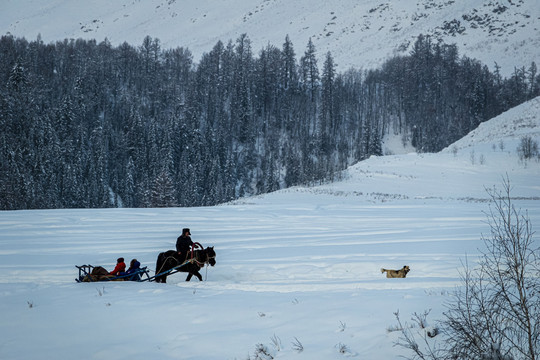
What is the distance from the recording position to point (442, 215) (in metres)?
21.2

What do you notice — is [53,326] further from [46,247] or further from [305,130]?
[305,130]

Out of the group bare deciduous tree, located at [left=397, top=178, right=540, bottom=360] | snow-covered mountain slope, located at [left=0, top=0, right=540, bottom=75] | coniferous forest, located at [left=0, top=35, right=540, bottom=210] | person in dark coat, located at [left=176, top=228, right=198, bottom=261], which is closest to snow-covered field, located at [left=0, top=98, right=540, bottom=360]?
bare deciduous tree, located at [left=397, top=178, right=540, bottom=360]

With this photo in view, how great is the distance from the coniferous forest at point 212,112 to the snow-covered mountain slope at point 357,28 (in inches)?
651

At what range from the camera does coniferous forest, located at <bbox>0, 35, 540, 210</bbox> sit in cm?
6700

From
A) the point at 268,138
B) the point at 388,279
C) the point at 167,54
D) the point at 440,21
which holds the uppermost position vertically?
the point at 440,21

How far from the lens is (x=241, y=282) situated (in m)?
10.2

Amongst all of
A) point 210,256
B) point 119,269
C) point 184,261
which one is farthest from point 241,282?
point 119,269

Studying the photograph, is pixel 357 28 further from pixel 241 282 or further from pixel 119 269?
pixel 119 269

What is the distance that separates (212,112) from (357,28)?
308ft

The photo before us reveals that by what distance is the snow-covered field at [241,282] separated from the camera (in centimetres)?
583

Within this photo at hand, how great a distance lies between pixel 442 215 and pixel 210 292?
693 inches

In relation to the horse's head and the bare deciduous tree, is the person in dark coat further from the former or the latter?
the bare deciduous tree

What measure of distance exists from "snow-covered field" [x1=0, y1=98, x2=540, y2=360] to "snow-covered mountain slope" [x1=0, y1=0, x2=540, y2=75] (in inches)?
4160

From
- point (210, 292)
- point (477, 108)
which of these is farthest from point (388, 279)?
point (477, 108)
